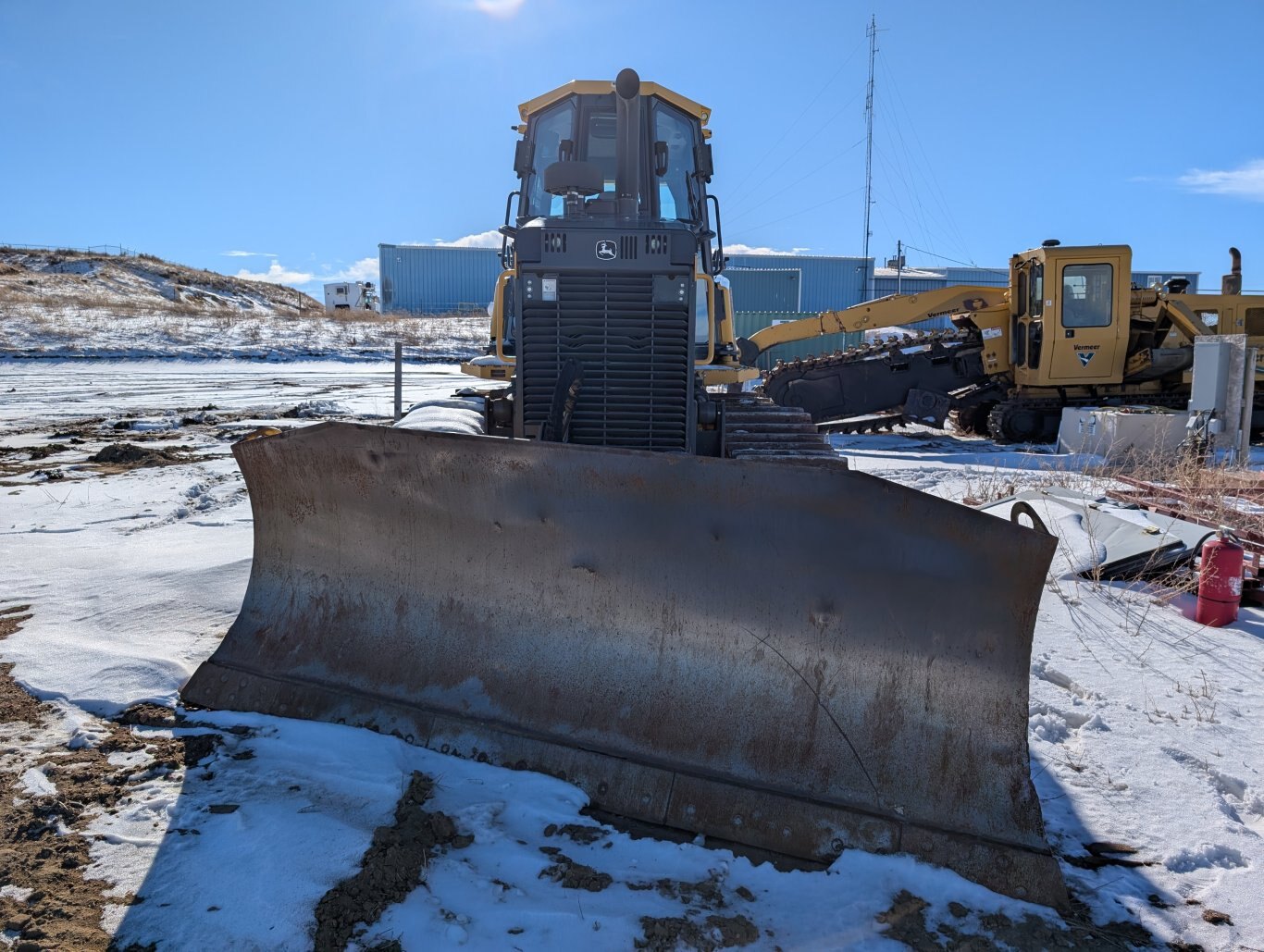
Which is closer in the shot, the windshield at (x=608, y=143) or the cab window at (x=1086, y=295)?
the windshield at (x=608, y=143)

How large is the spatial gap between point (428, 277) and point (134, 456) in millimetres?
44330

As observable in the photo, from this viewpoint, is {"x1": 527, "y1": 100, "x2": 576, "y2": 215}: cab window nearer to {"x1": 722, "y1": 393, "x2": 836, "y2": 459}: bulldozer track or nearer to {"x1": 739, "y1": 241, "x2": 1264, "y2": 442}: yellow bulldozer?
{"x1": 722, "y1": 393, "x2": 836, "y2": 459}: bulldozer track

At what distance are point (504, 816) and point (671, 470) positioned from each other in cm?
120

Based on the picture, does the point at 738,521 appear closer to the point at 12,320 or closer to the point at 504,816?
the point at 504,816

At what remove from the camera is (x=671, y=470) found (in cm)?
298

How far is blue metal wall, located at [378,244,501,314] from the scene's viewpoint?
5138cm

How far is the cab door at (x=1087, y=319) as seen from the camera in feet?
40.1

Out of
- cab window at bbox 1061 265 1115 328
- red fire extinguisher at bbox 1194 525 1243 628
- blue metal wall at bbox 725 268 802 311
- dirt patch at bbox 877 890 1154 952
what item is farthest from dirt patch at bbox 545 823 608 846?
blue metal wall at bbox 725 268 802 311

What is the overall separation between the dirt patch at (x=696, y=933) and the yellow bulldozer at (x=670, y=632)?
40cm

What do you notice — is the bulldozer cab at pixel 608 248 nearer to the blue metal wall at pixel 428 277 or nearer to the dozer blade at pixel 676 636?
→ the dozer blade at pixel 676 636

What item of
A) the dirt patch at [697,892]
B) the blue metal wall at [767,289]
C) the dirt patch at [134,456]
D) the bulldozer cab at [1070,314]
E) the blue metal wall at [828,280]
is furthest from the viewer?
the blue metal wall at [828,280]

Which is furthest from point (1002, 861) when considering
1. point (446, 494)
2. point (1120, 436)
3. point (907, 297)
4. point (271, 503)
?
point (907, 297)

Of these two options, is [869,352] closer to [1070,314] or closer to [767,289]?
[1070,314]

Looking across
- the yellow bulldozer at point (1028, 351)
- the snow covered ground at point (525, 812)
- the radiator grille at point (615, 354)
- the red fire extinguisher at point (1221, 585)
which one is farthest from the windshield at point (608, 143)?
the yellow bulldozer at point (1028, 351)
